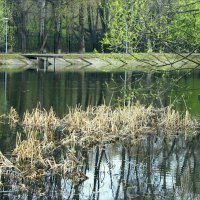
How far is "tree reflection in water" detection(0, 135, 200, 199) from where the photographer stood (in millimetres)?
13992

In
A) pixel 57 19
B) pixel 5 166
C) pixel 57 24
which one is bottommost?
pixel 5 166

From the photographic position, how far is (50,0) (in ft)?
238

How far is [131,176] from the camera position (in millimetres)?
15805

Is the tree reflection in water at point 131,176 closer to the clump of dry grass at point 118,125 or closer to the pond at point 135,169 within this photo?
the pond at point 135,169

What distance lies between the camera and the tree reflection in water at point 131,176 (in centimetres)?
1399

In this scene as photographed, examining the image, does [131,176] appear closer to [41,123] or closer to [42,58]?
[41,123]

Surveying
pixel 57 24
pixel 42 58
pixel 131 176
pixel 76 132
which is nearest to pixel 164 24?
pixel 131 176

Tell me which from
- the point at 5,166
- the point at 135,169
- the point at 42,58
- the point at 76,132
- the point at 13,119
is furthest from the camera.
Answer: the point at 42,58

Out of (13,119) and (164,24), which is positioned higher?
(164,24)

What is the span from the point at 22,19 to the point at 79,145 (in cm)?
5637

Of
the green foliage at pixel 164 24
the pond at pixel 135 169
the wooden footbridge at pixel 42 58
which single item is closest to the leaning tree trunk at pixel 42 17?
the wooden footbridge at pixel 42 58

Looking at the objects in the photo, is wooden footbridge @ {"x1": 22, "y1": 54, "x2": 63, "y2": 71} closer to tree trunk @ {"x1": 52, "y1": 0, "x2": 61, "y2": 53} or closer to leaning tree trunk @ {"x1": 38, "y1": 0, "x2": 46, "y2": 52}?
leaning tree trunk @ {"x1": 38, "y1": 0, "x2": 46, "y2": 52}

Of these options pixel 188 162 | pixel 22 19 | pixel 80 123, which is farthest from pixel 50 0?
pixel 188 162

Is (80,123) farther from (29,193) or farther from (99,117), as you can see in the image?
(29,193)
